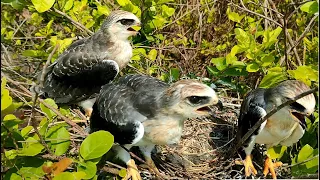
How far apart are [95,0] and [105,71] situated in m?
1.13

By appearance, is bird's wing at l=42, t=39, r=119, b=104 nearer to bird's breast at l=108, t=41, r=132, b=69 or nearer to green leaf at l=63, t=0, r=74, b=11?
bird's breast at l=108, t=41, r=132, b=69

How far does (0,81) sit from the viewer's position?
2.61 meters

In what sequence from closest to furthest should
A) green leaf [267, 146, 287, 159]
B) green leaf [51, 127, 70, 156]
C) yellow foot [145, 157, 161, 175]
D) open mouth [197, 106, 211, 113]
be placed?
green leaf [51, 127, 70, 156] < open mouth [197, 106, 211, 113] < yellow foot [145, 157, 161, 175] < green leaf [267, 146, 287, 159]

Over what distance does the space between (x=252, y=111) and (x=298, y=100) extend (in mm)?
442

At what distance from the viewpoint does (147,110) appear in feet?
11.8

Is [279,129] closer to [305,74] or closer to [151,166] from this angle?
[305,74]

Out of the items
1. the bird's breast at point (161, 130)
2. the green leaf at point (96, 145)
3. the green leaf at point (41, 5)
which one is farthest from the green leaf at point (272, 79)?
the green leaf at point (41, 5)

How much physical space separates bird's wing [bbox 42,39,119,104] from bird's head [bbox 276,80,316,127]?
1636mm

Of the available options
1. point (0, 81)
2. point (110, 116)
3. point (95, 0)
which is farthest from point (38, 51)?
point (0, 81)

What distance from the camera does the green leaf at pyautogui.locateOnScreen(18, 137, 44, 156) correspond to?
9.70 ft

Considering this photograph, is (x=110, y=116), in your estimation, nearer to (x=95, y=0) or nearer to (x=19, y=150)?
(x=19, y=150)

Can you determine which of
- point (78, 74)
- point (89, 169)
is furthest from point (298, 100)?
point (78, 74)

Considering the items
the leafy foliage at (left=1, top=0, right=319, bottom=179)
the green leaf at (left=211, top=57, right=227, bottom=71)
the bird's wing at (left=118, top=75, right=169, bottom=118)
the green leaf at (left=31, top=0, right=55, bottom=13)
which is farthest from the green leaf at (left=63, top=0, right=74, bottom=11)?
the green leaf at (left=211, top=57, right=227, bottom=71)

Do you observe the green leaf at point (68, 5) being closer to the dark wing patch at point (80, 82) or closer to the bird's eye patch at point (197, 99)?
the dark wing patch at point (80, 82)
